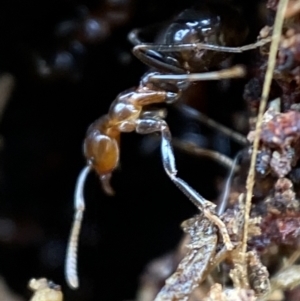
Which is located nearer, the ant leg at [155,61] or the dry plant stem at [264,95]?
the dry plant stem at [264,95]

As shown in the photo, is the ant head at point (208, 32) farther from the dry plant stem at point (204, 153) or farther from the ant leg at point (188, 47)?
the dry plant stem at point (204, 153)

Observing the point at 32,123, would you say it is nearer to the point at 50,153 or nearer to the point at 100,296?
the point at 50,153

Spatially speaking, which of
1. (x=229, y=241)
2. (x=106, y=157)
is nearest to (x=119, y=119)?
(x=106, y=157)

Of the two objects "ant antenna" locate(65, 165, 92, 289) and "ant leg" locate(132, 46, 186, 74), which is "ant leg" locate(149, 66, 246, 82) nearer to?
"ant leg" locate(132, 46, 186, 74)

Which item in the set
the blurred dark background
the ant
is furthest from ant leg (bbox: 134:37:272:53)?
the blurred dark background

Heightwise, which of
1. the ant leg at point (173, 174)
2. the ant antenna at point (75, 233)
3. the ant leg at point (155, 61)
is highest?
the ant leg at point (155, 61)

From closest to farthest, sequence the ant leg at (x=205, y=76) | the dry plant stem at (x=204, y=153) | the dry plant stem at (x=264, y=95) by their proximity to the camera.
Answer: the dry plant stem at (x=264, y=95) → the ant leg at (x=205, y=76) → the dry plant stem at (x=204, y=153)

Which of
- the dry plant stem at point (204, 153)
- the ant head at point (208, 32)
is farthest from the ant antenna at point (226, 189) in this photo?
the ant head at point (208, 32)
